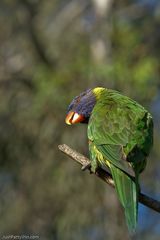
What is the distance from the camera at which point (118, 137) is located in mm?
3730

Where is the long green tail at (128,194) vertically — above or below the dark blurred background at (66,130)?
above

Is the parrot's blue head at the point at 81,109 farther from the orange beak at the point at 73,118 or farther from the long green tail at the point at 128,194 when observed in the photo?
the long green tail at the point at 128,194

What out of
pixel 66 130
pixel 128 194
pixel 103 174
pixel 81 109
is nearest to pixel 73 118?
pixel 81 109

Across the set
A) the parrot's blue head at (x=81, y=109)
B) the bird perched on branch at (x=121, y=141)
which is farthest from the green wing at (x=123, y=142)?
the parrot's blue head at (x=81, y=109)

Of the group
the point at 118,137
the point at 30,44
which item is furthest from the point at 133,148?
the point at 30,44

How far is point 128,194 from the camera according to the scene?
3359 mm

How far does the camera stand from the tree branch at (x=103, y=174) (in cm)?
330

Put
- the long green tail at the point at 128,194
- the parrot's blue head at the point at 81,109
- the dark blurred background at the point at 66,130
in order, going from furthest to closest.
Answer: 1. the dark blurred background at the point at 66,130
2. the parrot's blue head at the point at 81,109
3. the long green tail at the point at 128,194

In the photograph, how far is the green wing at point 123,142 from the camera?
3412mm

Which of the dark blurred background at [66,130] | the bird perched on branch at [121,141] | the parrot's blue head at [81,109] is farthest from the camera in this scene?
the dark blurred background at [66,130]

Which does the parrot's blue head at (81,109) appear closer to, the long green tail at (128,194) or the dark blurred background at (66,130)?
the long green tail at (128,194)

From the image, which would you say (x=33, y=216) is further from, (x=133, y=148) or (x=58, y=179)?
(x=133, y=148)

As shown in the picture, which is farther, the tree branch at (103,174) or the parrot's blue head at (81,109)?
the parrot's blue head at (81,109)

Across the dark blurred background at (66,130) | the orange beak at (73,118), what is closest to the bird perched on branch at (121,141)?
the orange beak at (73,118)
